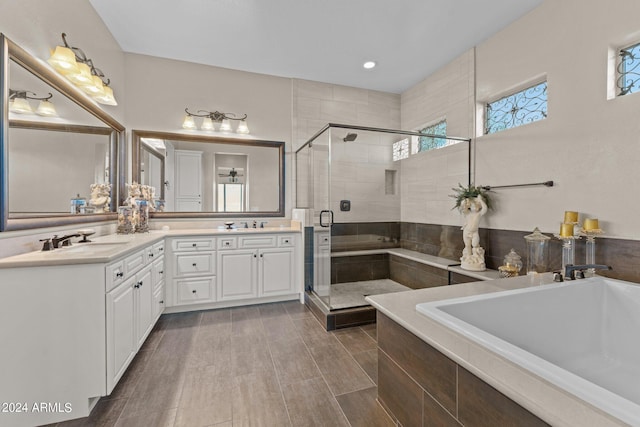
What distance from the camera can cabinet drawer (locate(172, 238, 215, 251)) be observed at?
A: 2881 millimetres

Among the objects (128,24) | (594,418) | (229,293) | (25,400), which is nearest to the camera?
(594,418)

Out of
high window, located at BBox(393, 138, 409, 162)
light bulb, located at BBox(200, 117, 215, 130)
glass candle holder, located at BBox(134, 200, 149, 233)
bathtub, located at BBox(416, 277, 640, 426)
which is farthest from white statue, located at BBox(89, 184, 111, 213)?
high window, located at BBox(393, 138, 409, 162)

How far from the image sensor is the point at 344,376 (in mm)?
1842

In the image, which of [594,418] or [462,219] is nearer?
[594,418]

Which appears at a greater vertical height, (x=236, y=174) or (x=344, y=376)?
(x=236, y=174)

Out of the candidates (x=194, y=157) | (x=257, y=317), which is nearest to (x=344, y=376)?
(x=257, y=317)

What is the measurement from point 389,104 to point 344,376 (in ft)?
12.4

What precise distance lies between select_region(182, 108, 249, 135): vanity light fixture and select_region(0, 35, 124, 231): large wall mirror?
950 mm

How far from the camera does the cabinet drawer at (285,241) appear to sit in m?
3.25

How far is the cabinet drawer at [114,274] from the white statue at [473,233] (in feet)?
9.74

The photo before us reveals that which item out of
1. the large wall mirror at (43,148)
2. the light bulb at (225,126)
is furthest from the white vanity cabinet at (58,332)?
the light bulb at (225,126)

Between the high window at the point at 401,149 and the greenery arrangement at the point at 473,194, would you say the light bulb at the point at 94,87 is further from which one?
the greenery arrangement at the point at 473,194

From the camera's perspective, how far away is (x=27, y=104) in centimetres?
165

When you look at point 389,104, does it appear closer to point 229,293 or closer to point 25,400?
point 229,293
